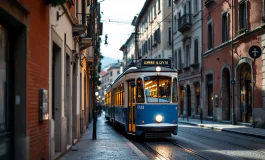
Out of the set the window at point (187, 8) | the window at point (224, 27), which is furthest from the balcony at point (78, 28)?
the window at point (187, 8)

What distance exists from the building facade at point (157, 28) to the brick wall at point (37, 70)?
33.1m

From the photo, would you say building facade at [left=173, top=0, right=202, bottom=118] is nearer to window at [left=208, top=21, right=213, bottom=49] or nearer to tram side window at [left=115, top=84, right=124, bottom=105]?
window at [left=208, top=21, right=213, bottom=49]

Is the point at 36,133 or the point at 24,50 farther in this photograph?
the point at 36,133

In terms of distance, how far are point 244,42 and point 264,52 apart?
3104 mm

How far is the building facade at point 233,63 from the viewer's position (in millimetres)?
24250

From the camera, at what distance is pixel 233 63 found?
2806 cm

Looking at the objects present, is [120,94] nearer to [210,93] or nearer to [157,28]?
[210,93]

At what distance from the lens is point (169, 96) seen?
16609 millimetres

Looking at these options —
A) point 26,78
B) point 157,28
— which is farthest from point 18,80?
point 157,28

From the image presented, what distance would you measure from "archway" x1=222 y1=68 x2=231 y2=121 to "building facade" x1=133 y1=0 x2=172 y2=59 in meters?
13.4

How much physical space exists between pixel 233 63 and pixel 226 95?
3.35 metres

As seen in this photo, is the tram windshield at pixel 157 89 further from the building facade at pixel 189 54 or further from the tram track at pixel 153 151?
the building facade at pixel 189 54

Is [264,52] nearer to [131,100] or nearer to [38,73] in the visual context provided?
[131,100]

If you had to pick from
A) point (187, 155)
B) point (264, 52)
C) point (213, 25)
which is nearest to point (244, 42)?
point (264, 52)
